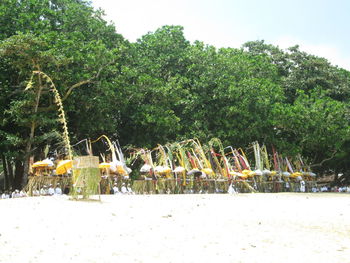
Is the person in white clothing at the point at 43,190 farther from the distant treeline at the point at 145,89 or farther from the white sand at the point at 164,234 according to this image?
the white sand at the point at 164,234

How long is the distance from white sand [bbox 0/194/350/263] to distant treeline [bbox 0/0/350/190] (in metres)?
8.43

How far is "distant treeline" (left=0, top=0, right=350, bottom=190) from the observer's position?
736 inches

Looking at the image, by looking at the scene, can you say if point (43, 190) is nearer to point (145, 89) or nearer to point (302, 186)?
point (145, 89)

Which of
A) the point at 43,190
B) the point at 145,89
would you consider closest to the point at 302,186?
the point at 145,89

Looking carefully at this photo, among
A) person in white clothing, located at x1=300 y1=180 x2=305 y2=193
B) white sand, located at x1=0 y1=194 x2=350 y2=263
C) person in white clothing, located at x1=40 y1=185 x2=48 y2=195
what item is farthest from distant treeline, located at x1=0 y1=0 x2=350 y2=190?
white sand, located at x1=0 y1=194 x2=350 y2=263

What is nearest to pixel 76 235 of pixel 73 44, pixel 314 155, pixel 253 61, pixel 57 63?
pixel 57 63

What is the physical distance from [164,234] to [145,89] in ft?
54.6

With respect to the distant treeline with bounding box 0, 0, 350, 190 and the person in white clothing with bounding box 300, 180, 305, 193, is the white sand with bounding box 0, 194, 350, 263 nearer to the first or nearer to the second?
the distant treeline with bounding box 0, 0, 350, 190

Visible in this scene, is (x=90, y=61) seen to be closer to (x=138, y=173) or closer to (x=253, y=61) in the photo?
(x=138, y=173)

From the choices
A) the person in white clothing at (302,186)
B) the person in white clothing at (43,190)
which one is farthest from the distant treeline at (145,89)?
the person in white clothing at (302,186)

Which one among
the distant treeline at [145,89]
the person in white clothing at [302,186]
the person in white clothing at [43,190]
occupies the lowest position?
the person in white clothing at [302,186]

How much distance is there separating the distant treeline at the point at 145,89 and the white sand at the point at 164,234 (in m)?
8.43

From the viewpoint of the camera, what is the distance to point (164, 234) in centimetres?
777

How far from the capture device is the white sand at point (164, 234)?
6184mm
